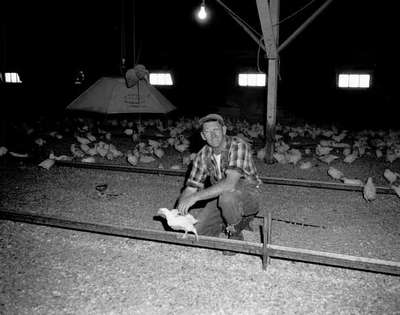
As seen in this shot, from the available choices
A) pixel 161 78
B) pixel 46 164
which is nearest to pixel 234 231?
pixel 46 164

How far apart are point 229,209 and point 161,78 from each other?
48.3ft

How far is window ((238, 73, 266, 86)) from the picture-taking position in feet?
52.1

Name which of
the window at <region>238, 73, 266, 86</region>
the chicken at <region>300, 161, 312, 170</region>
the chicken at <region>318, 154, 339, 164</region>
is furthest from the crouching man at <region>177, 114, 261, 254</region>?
the window at <region>238, 73, 266, 86</region>

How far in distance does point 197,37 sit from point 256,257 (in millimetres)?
13886

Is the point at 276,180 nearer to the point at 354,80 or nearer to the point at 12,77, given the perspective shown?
the point at 354,80

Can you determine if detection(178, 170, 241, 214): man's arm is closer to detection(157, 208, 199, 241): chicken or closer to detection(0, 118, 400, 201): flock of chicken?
detection(157, 208, 199, 241): chicken

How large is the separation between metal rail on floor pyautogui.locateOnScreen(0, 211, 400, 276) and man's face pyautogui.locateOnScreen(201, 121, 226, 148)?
39.4 inches

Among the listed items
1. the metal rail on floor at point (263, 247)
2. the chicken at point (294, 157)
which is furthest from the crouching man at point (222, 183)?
the chicken at point (294, 157)

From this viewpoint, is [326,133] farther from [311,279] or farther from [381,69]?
[311,279]

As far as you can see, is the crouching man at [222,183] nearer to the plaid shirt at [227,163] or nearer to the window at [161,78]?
the plaid shirt at [227,163]

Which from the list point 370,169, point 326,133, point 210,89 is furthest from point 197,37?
point 370,169

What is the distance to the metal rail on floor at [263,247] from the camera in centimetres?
302

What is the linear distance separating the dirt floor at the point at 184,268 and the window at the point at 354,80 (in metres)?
10.1

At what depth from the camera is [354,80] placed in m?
14.6
